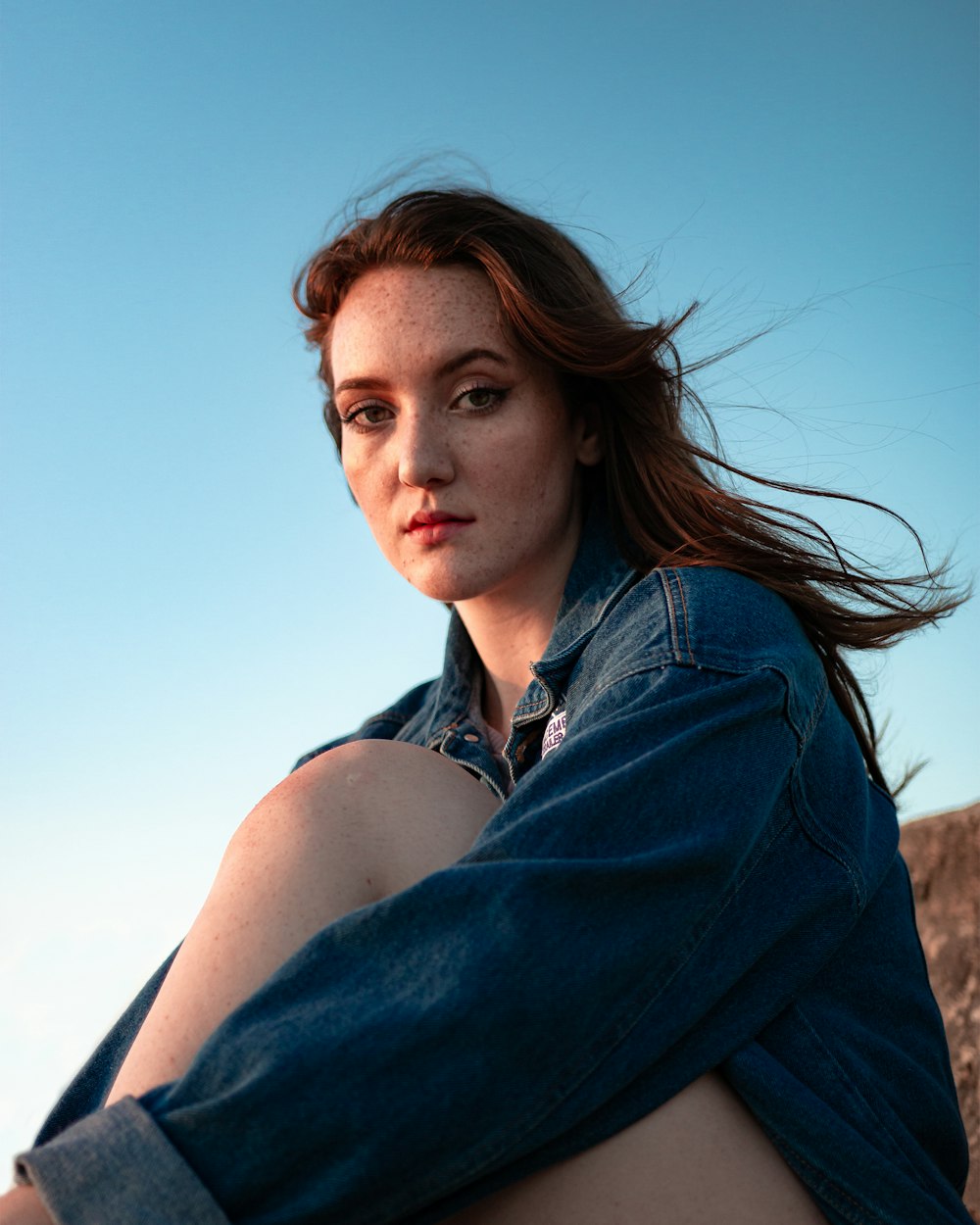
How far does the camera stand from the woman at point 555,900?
1231mm

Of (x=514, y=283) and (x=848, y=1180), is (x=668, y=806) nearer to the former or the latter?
(x=848, y=1180)

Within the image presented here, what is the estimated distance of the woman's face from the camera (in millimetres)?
2221

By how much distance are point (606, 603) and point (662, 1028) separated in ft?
2.86

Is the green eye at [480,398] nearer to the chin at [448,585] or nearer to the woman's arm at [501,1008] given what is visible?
the chin at [448,585]

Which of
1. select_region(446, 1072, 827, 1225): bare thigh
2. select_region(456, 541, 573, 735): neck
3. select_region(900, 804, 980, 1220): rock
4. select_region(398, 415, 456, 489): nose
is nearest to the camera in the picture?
select_region(446, 1072, 827, 1225): bare thigh

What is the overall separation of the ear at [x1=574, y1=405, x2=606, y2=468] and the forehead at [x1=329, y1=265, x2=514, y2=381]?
9.0 inches

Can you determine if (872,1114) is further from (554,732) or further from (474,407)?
(474,407)

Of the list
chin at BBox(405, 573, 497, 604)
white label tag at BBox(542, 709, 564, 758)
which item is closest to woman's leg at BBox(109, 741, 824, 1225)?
Answer: white label tag at BBox(542, 709, 564, 758)

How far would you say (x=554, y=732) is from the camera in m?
2.06

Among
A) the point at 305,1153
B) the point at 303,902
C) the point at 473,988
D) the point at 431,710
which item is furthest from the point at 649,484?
the point at 305,1153

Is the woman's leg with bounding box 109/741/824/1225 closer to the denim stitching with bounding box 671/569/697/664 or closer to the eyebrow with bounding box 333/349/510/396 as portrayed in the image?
the denim stitching with bounding box 671/569/697/664

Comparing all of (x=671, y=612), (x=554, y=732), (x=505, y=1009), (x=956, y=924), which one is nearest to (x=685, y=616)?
(x=671, y=612)

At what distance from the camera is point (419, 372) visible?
7.28 feet

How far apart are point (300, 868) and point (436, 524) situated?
2.83ft
